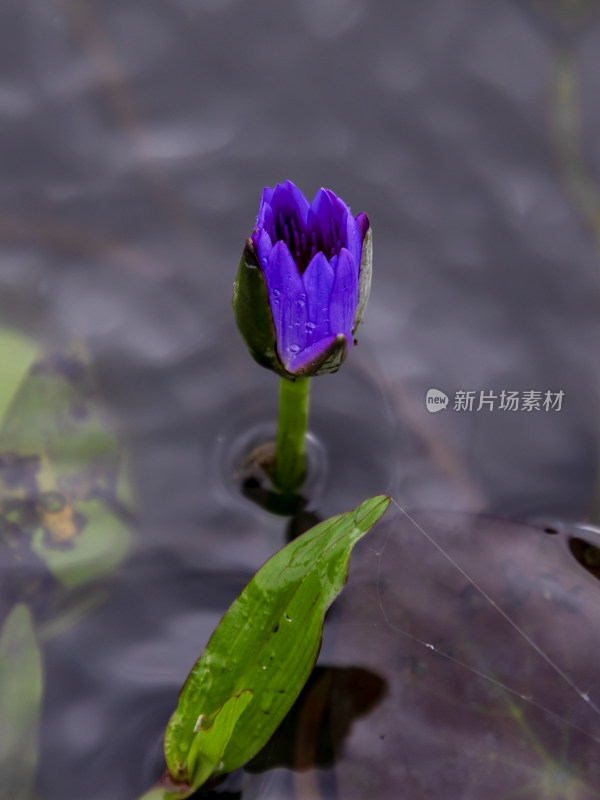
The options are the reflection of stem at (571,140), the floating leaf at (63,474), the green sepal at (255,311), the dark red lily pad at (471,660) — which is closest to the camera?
the green sepal at (255,311)

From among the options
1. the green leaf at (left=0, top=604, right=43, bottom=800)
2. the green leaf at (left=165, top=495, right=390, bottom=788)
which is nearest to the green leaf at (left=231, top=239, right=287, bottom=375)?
the green leaf at (left=165, top=495, right=390, bottom=788)

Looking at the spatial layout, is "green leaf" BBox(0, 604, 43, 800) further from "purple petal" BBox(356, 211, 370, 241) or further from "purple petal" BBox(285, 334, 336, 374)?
"purple petal" BBox(356, 211, 370, 241)

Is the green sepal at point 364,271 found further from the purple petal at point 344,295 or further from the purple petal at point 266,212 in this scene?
the purple petal at point 266,212

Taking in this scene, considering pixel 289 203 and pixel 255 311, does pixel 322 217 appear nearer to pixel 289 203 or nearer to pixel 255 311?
pixel 289 203

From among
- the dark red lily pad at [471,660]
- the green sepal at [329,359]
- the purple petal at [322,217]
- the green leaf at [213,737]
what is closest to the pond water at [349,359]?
the dark red lily pad at [471,660]

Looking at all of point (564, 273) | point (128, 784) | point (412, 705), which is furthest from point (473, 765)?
point (564, 273)

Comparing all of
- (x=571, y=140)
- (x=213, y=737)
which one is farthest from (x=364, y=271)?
(x=571, y=140)

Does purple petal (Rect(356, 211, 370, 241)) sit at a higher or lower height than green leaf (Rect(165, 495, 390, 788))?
higher
